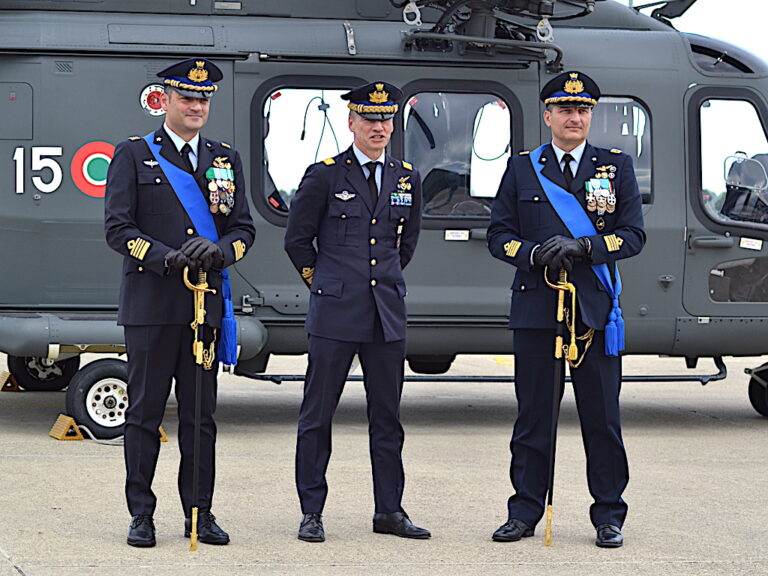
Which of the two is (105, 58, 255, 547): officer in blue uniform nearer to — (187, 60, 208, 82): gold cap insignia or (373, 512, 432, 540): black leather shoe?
(187, 60, 208, 82): gold cap insignia

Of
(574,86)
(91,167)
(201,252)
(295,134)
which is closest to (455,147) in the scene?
(295,134)

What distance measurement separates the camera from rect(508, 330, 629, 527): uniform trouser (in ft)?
18.4

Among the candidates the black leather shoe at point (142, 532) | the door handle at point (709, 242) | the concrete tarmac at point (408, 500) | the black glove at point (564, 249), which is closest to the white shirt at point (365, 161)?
the black glove at point (564, 249)

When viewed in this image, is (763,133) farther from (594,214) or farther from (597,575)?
(597,575)

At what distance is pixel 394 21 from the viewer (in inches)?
352

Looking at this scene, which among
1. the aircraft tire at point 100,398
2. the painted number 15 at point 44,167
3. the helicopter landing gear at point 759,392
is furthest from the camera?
the helicopter landing gear at point 759,392

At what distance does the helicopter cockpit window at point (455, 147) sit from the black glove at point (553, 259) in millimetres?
3299

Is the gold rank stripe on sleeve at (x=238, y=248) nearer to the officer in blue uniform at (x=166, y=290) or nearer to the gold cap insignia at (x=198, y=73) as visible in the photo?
the officer in blue uniform at (x=166, y=290)

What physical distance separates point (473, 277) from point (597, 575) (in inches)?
153

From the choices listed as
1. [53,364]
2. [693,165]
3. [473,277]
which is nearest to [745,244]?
[693,165]

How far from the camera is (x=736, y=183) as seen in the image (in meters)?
9.06

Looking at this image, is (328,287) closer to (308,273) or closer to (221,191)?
(308,273)

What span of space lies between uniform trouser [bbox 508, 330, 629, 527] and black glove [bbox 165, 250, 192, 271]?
151 centimetres

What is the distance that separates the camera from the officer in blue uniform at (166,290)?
536cm
